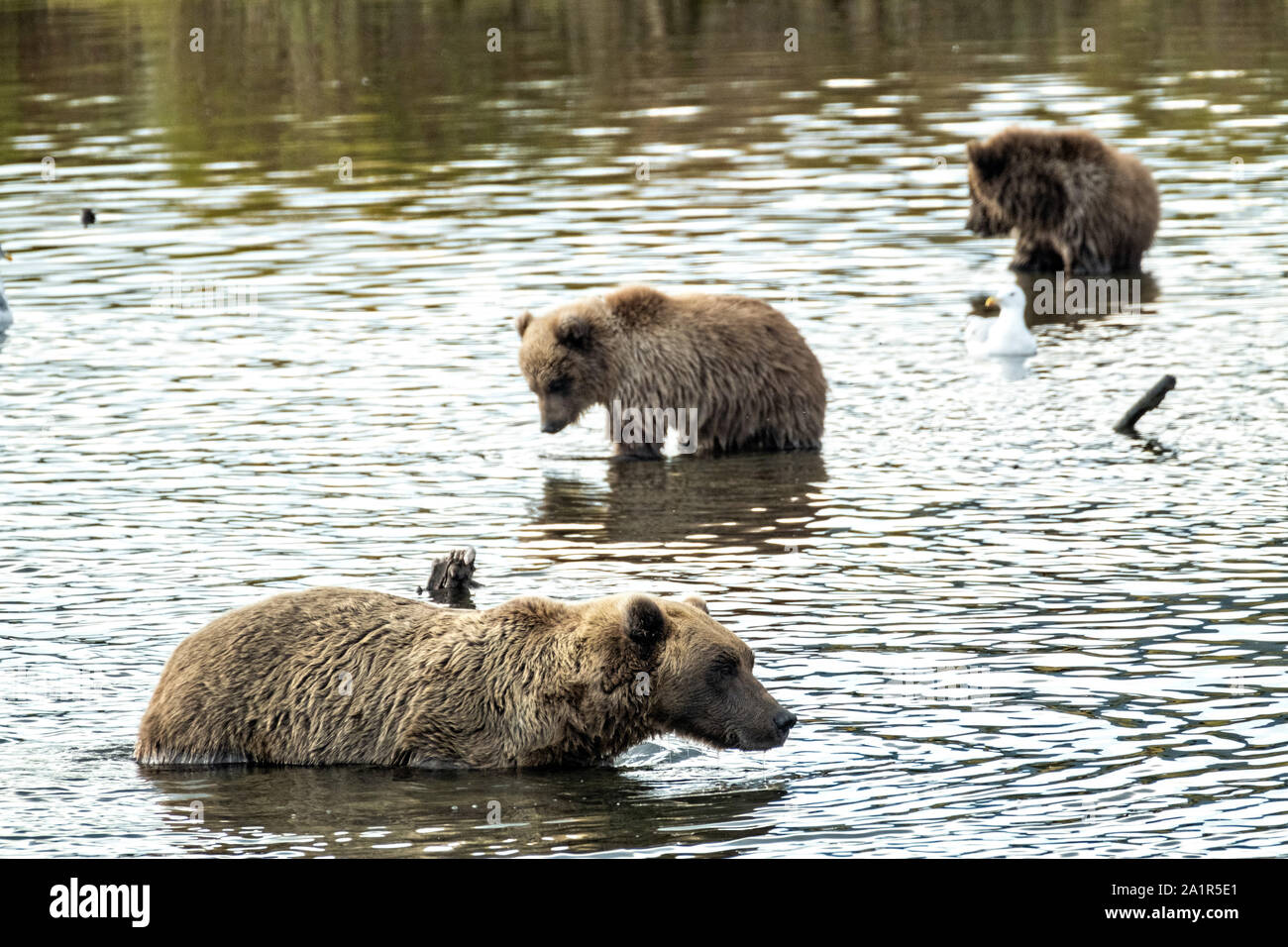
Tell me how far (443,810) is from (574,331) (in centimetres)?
750

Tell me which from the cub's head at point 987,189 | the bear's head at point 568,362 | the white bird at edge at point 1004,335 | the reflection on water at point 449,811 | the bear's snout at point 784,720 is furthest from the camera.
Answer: the cub's head at point 987,189

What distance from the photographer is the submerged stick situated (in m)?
16.6

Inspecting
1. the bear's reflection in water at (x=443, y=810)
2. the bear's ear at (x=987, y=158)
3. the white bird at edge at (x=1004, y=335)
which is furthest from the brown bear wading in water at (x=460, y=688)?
the bear's ear at (x=987, y=158)

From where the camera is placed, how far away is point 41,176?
32.5 m

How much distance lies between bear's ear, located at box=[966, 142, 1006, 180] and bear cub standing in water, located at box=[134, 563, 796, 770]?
45.3ft

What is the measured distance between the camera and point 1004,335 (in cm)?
1914

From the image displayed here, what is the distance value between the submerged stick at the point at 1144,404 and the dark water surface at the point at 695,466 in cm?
18

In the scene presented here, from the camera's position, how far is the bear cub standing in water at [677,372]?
16.4m

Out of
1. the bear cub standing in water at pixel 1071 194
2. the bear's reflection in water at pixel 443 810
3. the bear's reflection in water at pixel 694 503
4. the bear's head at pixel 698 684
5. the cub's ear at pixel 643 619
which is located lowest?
the bear's reflection in water at pixel 443 810

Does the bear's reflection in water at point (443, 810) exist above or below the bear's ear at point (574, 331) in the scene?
below

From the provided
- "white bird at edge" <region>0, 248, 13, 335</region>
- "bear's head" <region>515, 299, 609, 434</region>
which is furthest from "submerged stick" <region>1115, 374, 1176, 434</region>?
"white bird at edge" <region>0, 248, 13, 335</region>

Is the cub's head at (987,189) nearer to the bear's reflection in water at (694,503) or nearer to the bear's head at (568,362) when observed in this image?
the bear's reflection in water at (694,503)

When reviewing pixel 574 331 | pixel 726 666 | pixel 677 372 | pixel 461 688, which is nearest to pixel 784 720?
pixel 726 666

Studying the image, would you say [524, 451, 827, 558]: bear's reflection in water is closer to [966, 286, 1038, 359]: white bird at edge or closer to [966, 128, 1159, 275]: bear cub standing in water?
[966, 286, 1038, 359]: white bird at edge
